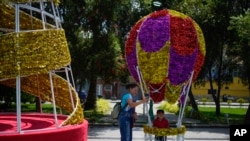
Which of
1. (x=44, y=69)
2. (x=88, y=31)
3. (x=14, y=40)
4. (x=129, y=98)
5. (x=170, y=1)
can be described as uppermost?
(x=170, y=1)

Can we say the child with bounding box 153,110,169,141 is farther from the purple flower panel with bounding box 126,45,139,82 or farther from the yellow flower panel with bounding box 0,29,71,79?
the yellow flower panel with bounding box 0,29,71,79

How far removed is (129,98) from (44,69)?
2659 millimetres

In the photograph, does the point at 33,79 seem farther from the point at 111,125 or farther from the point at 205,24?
the point at 205,24

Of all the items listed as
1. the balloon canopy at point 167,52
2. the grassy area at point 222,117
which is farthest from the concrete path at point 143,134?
the balloon canopy at point 167,52

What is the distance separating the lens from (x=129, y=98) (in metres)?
9.12

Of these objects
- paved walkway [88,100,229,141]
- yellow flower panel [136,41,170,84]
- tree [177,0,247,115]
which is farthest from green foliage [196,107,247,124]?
yellow flower panel [136,41,170,84]

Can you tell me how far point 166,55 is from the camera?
32.0 ft

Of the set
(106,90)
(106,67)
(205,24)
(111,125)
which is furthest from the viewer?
(106,90)

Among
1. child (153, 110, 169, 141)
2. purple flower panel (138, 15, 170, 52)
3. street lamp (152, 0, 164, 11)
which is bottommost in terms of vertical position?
child (153, 110, 169, 141)

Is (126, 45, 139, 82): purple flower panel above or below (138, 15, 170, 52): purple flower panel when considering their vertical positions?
below

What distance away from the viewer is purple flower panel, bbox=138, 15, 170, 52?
978cm

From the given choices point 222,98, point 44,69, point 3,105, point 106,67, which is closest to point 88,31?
point 106,67

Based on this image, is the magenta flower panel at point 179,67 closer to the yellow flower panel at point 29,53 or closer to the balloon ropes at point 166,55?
the balloon ropes at point 166,55

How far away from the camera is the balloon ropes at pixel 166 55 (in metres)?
9.75
